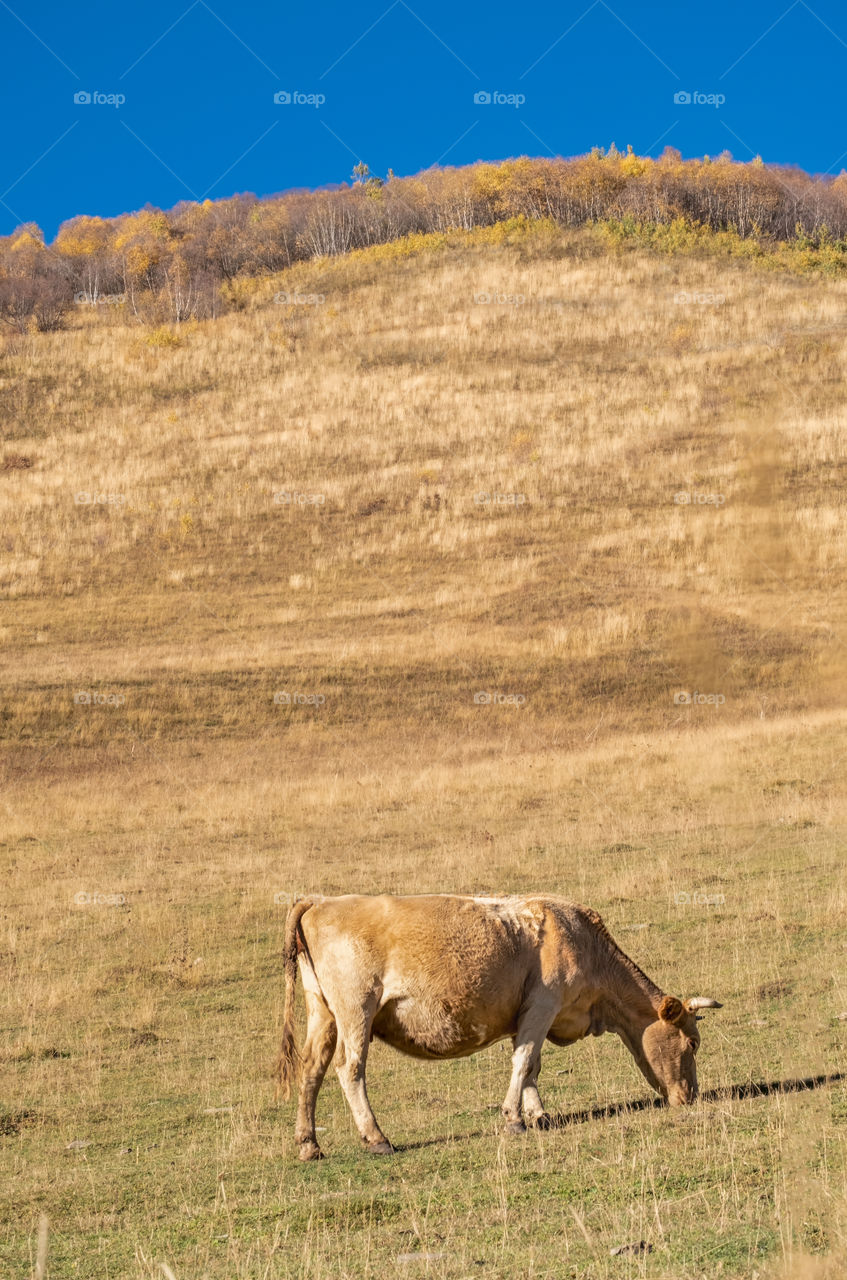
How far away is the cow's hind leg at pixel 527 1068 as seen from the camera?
9523mm

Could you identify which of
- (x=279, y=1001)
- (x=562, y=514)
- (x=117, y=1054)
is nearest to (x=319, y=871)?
(x=279, y=1001)

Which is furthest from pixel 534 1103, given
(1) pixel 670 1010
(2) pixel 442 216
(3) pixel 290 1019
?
(2) pixel 442 216

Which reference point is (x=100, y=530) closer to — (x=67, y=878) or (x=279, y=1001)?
(x=67, y=878)

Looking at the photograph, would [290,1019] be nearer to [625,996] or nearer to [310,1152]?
[310,1152]

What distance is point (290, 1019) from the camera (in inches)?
393

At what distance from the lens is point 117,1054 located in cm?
1427

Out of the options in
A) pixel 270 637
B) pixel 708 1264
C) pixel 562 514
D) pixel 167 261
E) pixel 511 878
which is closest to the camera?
pixel 708 1264

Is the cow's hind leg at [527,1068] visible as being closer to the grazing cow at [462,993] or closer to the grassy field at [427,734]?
the grazing cow at [462,993]

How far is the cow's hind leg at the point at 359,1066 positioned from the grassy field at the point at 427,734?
0.19 m

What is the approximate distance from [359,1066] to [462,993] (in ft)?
2.94

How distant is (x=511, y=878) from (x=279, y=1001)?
6.22m

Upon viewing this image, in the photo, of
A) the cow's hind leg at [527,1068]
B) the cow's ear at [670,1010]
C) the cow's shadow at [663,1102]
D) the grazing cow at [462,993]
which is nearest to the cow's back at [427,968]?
the grazing cow at [462,993]

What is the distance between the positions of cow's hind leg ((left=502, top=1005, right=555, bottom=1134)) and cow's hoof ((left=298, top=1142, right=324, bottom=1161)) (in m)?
1.36

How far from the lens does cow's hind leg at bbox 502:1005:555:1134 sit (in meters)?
9.52
